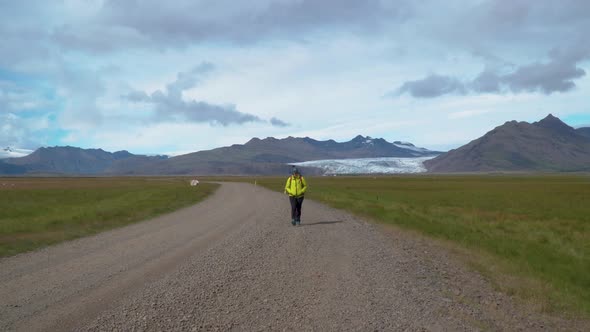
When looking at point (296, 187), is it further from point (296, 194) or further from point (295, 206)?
point (295, 206)

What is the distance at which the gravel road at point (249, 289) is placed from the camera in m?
7.81

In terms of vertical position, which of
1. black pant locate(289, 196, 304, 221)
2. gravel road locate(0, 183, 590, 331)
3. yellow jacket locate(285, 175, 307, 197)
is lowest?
gravel road locate(0, 183, 590, 331)

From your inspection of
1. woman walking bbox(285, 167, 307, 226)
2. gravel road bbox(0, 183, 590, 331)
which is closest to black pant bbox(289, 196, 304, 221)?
woman walking bbox(285, 167, 307, 226)

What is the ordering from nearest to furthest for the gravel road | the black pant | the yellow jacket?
1. the gravel road
2. the black pant
3. the yellow jacket

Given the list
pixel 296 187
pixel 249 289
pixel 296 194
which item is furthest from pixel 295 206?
pixel 249 289

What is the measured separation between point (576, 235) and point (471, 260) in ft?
47.4

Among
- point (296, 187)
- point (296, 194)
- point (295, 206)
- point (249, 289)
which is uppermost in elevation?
point (296, 187)

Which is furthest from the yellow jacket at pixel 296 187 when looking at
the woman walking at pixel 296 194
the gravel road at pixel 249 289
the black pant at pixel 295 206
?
the gravel road at pixel 249 289

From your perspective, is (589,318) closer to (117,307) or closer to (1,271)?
(117,307)

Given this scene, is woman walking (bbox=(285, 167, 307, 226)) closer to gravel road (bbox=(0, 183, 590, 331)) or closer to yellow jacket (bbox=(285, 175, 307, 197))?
yellow jacket (bbox=(285, 175, 307, 197))

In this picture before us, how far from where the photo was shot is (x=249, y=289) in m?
9.82

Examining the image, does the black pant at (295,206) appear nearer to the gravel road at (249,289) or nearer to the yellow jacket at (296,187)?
the yellow jacket at (296,187)

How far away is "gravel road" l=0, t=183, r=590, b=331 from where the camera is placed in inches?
308

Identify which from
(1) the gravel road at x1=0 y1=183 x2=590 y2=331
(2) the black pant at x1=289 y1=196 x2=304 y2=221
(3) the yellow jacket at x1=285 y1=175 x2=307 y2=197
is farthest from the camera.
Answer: (3) the yellow jacket at x1=285 y1=175 x2=307 y2=197
